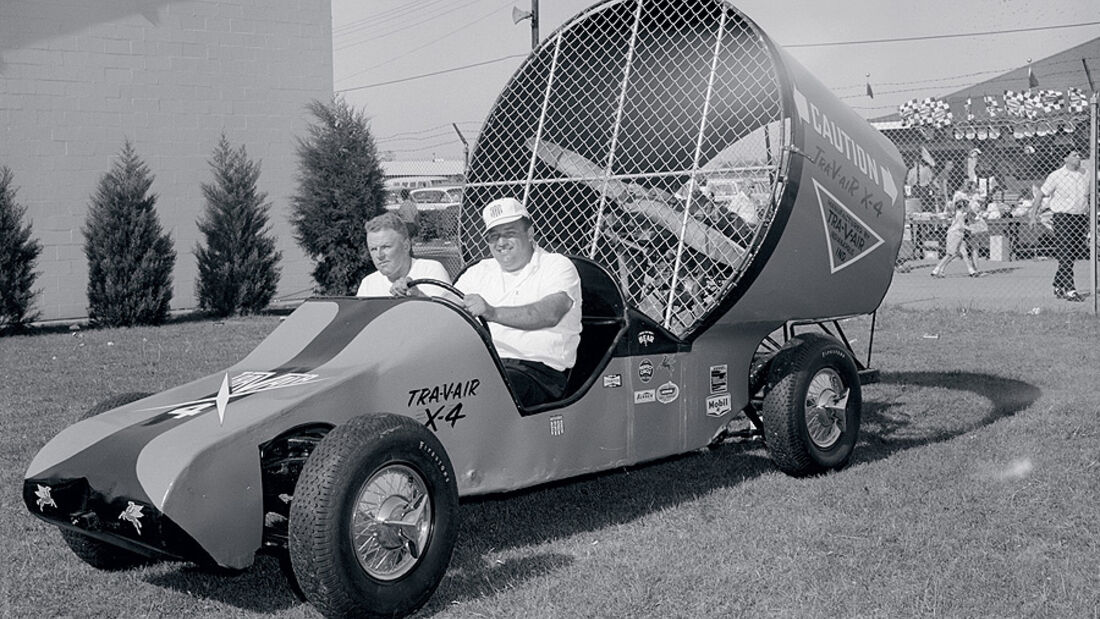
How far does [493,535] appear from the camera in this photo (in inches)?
195

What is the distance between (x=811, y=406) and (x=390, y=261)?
2285 millimetres

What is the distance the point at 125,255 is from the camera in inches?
563

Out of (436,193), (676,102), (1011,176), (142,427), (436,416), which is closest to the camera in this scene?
(142,427)

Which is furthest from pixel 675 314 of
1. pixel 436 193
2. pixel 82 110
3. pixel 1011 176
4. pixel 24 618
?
pixel 436 193

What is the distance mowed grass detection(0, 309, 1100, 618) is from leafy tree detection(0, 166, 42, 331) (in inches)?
261

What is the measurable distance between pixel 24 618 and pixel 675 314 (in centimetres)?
360

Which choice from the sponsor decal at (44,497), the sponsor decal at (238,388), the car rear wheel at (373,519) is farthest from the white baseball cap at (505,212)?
the sponsor decal at (44,497)

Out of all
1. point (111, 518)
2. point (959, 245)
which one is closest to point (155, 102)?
point (959, 245)

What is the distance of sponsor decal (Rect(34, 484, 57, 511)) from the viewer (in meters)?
Answer: 3.76

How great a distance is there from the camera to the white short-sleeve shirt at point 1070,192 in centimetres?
1345

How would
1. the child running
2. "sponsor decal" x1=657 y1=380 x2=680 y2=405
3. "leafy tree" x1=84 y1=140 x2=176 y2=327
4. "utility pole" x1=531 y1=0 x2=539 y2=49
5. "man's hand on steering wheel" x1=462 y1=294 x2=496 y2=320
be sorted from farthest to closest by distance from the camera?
"utility pole" x1=531 y1=0 x2=539 y2=49
the child running
"leafy tree" x1=84 y1=140 x2=176 y2=327
"sponsor decal" x1=657 y1=380 x2=680 y2=405
"man's hand on steering wheel" x1=462 y1=294 x2=496 y2=320

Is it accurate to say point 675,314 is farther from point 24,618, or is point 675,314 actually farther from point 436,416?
point 24,618

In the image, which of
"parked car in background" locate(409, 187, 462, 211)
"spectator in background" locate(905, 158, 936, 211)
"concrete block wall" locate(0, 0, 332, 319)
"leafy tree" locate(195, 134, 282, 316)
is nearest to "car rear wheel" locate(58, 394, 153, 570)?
"leafy tree" locate(195, 134, 282, 316)

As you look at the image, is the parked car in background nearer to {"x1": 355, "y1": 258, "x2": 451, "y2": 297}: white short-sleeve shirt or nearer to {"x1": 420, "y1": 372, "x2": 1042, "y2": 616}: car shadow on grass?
{"x1": 420, "y1": 372, "x2": 1042, "y2": 616}: car shadow on grass
